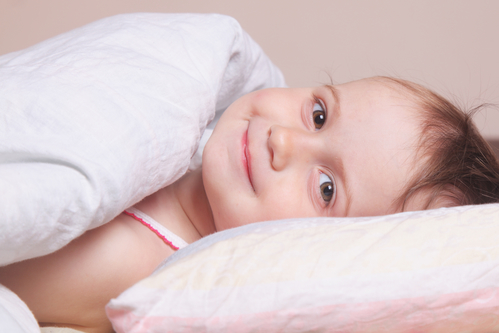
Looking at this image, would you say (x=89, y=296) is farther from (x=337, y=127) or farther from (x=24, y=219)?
(x=337, y=127)

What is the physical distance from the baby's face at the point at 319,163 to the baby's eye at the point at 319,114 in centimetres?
2

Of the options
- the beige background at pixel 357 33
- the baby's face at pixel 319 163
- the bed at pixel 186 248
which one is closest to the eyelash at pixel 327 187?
the baby's face at pixel 319 163

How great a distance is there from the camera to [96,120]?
2.01ft

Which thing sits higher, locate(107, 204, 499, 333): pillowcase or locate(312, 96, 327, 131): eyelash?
locate(312, 96, 327, 131): eyelash

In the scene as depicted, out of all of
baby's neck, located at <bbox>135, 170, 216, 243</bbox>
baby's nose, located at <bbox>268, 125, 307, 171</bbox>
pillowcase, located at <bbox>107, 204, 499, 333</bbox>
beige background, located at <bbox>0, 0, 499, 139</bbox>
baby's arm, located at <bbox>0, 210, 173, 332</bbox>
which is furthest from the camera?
beige background, located at <bbox>0, 0, 499, 139</bbox>

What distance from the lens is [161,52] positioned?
789mm

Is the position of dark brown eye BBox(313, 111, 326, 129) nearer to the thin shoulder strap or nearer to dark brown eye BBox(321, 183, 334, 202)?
dark brown eye BBox(321, 183, 334, 202)

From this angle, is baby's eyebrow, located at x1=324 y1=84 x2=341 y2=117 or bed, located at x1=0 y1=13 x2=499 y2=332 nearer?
bed, located at x1=0 y1=13 x2=499 y2=332

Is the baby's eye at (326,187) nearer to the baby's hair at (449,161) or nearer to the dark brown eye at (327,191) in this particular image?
the dark brown eye at (327,191)

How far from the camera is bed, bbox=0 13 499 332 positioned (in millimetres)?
461

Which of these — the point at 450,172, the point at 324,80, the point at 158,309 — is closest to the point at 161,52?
the point at 158,309

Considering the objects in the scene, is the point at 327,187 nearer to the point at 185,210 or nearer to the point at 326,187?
the point at 326,187

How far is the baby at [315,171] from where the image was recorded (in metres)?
0.73

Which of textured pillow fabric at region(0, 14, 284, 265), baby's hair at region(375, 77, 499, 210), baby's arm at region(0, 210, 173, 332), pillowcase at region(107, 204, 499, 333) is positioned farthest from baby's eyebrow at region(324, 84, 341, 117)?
baby's arm at region(0, 210, 173, 332)
